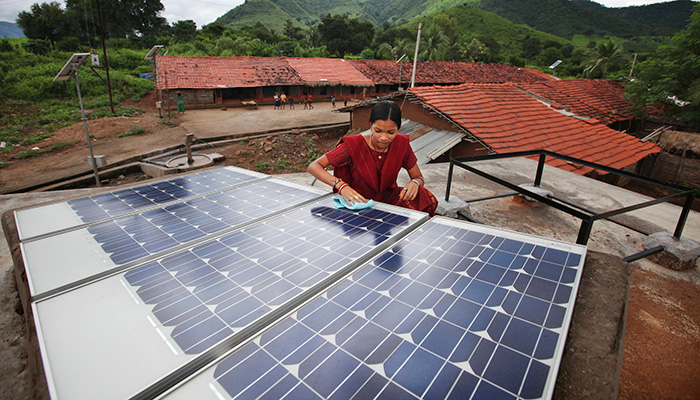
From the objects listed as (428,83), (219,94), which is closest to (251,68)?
(219,94)

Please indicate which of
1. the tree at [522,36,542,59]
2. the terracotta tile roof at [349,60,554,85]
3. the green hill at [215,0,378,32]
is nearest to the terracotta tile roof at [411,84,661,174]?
the terracotta tile roof at [349,60,554,85]

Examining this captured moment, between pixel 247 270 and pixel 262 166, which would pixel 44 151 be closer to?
pixel 262 166

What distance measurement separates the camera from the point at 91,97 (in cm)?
2084

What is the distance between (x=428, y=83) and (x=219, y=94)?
17336 millimetres

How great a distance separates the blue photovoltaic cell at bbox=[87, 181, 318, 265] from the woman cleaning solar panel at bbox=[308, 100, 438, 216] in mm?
512

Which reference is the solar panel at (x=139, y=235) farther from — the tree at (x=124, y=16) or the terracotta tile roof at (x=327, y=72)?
the tree at (x=124, y=16)

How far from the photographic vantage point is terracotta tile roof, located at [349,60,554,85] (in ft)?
92.6

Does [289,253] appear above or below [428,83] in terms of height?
below

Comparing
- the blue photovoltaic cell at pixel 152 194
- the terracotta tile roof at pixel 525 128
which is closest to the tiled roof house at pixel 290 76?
the terracotta tile roof at pixel 525 128

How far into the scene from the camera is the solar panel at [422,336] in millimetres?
960

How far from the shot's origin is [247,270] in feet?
5.26

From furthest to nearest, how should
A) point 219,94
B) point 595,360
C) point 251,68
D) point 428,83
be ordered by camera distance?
point 428,83 → point 251,68 → point 219,94 → point 595,360

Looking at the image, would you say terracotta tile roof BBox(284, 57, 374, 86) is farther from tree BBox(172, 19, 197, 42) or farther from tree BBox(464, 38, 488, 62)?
tree BBox(464, 38, 488, 62)

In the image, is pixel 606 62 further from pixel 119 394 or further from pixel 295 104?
pixel 119 394
